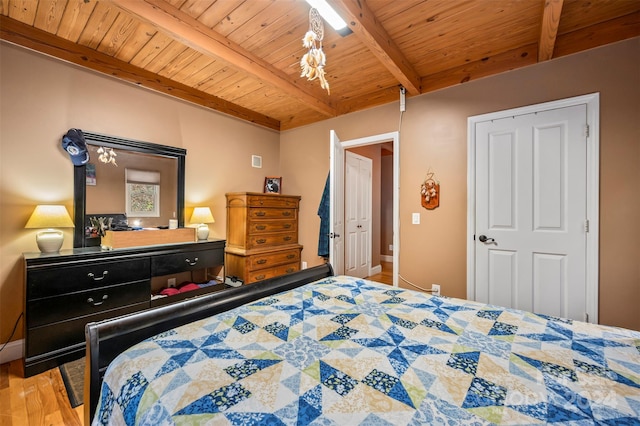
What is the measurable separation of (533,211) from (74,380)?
3904 millimetres

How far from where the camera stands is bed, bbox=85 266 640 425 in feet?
2.28

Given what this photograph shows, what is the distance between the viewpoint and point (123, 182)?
2760 millimetres

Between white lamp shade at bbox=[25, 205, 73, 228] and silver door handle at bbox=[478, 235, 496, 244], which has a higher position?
white lamp shade at bbox=[25, 205, 73, 228]

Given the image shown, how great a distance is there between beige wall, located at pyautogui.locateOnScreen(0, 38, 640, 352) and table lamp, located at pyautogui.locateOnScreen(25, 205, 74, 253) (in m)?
0.20

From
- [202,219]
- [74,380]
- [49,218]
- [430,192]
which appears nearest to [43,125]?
[49,218]

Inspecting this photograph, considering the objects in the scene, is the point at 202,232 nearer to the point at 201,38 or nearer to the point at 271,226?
the point at 271,226

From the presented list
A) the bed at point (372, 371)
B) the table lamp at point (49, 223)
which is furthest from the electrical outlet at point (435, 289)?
the table lamp at point (49, 223)

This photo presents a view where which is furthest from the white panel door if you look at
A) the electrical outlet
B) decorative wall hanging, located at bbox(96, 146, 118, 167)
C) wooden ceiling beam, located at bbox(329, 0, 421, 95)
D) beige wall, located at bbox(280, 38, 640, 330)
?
decorative wall hanging, located at bbox(96, 146, 118, 167)

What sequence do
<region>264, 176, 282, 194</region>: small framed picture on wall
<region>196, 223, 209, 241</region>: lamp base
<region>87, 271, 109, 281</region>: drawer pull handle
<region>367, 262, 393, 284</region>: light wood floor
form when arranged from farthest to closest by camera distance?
<region>367, 262, 393, 284</region>: light wood floor → <region>264, 176, 282, 194</region>: small framed picture on wall → <region>196, 223, 209, 241</region>: lamp base → <region>87, 271, 109, 281</region>: drawer pull handle

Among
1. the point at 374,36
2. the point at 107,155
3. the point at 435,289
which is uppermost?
the point at 374,36

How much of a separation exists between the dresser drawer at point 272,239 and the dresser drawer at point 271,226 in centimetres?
6

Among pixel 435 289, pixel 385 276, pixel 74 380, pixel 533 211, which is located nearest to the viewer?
pixel 74 380

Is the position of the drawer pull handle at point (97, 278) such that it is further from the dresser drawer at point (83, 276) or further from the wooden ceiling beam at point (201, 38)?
the wooden ceiling beam at point (201, 38)

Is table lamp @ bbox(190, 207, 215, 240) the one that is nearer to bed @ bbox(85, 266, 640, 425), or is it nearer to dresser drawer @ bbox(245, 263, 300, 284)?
dresser drawer @ bbox(245, 263, 300, 284)
